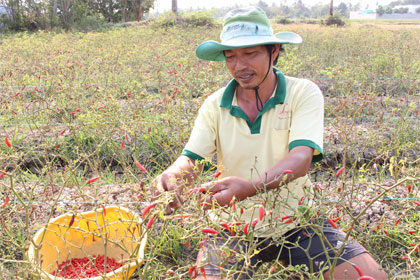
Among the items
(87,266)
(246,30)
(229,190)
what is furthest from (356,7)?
(229,190)

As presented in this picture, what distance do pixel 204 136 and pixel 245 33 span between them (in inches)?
21.0

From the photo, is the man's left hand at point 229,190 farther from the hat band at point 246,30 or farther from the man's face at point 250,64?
the hat band at point 246,30

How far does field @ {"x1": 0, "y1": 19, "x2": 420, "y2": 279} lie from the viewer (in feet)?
5.80

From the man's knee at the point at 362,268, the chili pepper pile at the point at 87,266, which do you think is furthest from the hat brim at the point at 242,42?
the chili pepper pile at the point at 87,266

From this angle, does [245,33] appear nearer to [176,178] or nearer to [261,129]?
[261,129]

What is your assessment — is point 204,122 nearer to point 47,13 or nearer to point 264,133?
point 264,133

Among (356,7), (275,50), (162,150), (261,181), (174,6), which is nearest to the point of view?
(261,181)

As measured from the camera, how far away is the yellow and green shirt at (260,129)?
1987mm

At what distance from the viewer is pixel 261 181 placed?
144cm

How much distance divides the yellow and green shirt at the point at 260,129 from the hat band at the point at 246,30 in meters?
0.24

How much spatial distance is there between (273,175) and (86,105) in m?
2.96

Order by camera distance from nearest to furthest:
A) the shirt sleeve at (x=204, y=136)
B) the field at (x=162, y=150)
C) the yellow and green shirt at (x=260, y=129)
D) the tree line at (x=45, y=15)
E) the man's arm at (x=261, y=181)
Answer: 1. the man's arm at (x=261, y=181)
2. the field at (x=162, y=150)
3. the yellow and green shirt at (x=260, y=129)
4. the shirt sleeve at (x=204, y=136)
5. the tree line at (x=45, y=15)

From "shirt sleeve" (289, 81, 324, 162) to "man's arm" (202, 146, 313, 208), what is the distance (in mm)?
43

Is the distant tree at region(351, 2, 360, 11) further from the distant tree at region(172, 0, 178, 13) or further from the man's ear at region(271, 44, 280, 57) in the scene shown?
the man's ear at region(271, 44, 280, 57)
